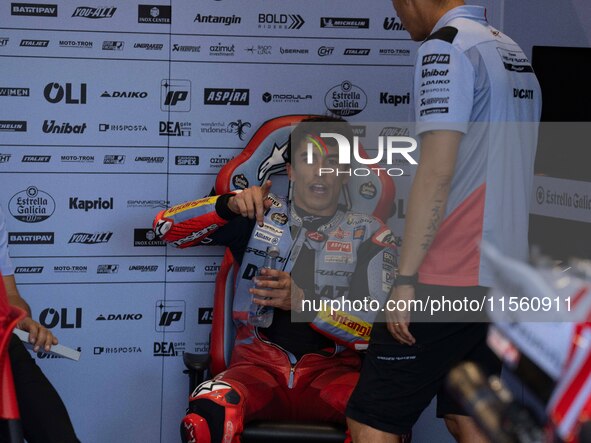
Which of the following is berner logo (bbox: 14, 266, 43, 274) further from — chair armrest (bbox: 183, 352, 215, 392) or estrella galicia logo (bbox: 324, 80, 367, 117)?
estrella galicia logo (bbox: 324, 80, 367, 117)

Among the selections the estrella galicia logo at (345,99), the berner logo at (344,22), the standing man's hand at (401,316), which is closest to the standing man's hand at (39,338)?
the standing man's hand at (401,316)

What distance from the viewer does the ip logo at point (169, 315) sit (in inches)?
140

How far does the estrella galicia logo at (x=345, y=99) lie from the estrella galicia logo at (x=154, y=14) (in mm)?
715

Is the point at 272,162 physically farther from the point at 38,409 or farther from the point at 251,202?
the point at 38,409

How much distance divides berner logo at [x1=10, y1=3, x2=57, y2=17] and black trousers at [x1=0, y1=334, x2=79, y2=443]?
1471 millimetres

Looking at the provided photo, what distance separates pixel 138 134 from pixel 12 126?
0.49 meters

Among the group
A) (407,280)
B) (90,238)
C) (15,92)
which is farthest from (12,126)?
(407,280)

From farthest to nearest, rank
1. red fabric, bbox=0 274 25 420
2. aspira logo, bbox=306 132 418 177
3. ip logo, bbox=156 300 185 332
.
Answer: ip logo, bbox=156 300 185 332, aspira logo, bbox=306 132 418 177, red fabric, bbox=0 274 25 420

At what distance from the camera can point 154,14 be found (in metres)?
3.49

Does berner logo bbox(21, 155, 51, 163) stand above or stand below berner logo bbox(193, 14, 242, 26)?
below

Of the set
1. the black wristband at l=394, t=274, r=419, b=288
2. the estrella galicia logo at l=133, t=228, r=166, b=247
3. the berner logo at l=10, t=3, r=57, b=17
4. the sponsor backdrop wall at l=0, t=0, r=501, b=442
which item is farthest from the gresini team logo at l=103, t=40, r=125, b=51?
the black wristband at l=394, t=274, r=419, b=288

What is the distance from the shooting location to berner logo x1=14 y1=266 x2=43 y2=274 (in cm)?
348

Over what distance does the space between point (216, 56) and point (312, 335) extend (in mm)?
1208

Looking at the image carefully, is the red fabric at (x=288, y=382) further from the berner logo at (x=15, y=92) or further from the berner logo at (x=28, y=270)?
the berner logo at (x=15, y=92)
